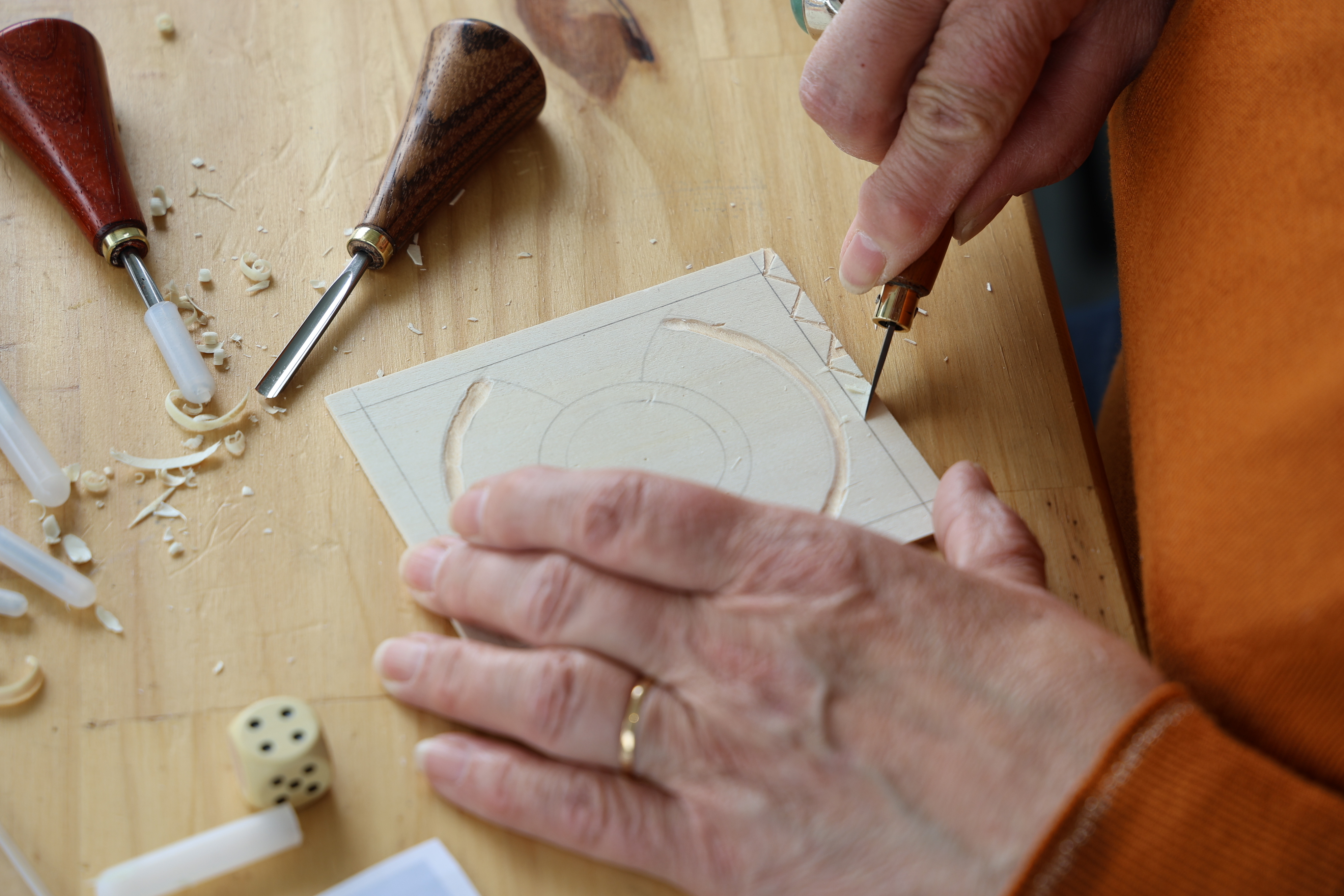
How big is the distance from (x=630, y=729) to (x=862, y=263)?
1.46 ft

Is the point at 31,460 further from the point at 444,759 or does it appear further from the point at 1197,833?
the point at 1197,833

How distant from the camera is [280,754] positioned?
63 cm

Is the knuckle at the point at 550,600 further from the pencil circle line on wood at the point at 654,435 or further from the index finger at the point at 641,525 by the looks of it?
the pencil circle line on wood at the point at 654,435

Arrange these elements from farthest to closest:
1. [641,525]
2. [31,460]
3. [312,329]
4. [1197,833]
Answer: [312,329] < [31,460] < [641,525] < [1197,833]

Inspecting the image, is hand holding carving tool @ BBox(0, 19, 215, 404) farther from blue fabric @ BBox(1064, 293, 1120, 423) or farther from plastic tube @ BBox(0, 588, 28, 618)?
blue fabric @ BBox(1064, 293, 1120, 423)

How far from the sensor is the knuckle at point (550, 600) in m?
0.68

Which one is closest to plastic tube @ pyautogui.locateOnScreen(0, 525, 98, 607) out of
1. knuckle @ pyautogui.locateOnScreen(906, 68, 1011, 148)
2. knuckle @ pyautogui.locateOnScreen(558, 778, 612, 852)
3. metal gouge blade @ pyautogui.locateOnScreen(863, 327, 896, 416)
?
knuckle @ pyautogui.locateOnScreen(558, 778, 612, 852)

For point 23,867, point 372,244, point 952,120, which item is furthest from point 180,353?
point 952,120

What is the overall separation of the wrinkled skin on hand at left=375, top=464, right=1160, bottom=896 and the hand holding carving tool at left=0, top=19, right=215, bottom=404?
1.44ft

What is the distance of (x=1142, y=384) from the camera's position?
783mm

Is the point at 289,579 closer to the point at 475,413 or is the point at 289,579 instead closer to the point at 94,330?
the point at 475,413

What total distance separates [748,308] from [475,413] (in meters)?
0.26

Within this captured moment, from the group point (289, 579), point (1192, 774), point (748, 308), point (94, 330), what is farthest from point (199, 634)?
point (1192, 774)

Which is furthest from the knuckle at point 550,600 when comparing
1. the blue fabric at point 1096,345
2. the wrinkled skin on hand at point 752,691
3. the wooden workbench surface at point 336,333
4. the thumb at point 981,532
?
the blue fabric at point 1096,345
